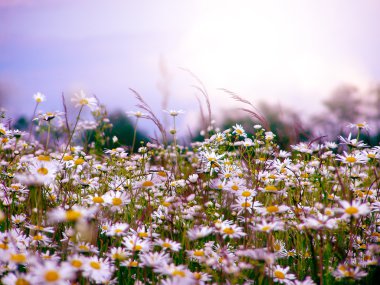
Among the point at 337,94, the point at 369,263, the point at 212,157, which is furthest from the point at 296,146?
the point at 337,94

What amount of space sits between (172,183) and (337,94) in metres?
22.6

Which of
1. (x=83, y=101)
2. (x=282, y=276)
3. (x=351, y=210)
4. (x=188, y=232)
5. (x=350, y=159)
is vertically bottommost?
(x=282, y=276)

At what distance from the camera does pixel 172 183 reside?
3.04m

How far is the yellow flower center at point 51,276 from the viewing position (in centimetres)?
127

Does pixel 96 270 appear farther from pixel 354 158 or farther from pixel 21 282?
pixel 354 158

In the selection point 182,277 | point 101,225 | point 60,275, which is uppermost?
point 60,275

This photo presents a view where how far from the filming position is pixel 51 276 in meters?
1.27

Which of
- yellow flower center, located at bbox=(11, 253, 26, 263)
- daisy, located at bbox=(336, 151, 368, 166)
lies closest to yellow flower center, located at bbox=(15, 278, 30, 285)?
yellow flower center, located at bbox=(11, 253, 26, 263)

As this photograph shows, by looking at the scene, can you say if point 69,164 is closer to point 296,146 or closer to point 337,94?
point 296,146

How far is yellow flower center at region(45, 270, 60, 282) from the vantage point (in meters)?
1.27

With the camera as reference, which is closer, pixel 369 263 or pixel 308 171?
pixel 369 263

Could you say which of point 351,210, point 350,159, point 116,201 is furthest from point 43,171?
point 350,159

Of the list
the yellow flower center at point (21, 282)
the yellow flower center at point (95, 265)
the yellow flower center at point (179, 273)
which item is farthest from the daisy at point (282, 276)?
the yellow flower center at point (21, 282)

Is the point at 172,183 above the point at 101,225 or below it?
above
